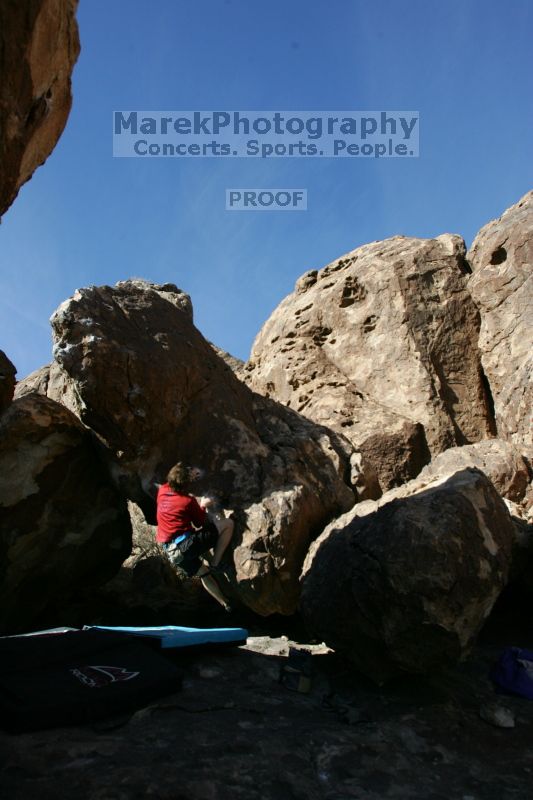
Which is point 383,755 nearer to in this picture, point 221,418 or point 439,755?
point 439,755

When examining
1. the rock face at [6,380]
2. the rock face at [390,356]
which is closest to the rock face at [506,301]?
the rock face at [390,356]

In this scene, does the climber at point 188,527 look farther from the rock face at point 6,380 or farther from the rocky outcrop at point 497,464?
the rocky outcrop at point 497,464

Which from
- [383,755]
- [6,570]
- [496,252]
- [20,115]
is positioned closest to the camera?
[20,115]

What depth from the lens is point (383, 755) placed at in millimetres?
4383

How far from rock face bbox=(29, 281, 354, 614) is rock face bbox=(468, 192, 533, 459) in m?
2.42

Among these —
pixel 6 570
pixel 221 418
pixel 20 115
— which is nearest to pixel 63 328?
pixel 221 418

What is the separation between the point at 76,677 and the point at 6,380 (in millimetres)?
3871

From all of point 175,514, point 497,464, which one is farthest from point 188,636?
point 497,464

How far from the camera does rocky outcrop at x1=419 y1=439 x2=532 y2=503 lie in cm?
761

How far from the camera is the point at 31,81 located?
3418 mm

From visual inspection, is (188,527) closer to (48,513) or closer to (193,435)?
(193,435)

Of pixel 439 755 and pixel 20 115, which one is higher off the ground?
pixel 20 115

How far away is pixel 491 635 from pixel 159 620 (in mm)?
4171

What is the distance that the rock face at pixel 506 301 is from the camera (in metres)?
8.53
